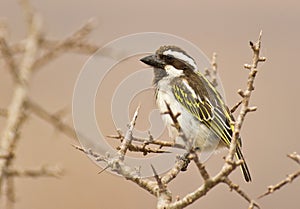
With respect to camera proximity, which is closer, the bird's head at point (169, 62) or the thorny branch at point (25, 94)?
the thorny branch at point (25, 94)

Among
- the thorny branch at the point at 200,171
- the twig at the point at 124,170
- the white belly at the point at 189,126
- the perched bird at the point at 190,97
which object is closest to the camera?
the thorny branch at the point at 200,171

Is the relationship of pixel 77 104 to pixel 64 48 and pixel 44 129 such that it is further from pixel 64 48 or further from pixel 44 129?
pixel 44 129

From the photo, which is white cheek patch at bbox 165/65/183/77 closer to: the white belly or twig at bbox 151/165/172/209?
the white belly

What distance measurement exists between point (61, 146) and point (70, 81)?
1.90 m

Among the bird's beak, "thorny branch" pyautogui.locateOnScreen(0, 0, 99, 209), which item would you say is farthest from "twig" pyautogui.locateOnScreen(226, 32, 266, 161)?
the bird's beak

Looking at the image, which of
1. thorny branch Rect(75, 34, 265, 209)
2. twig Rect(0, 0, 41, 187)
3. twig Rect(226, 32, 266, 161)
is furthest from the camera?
twig Rect(0, 0, 41, 187)

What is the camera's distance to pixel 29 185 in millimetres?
8391

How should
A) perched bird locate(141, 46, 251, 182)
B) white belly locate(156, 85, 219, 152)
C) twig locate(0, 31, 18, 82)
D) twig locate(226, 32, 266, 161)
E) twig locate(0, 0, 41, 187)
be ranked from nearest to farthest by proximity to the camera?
twig locate(226, 32, 266, 161), twig locate(0, 0, 41, 187), twig locate(0, 31, 18, 82), white belly locate(156, 85, 219, 152), perched bird locate(141, 46, 251, 182)

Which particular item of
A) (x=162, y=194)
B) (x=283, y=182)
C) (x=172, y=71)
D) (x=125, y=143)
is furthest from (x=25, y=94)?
(x=283, y=182)

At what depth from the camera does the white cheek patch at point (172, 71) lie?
3.81 meters

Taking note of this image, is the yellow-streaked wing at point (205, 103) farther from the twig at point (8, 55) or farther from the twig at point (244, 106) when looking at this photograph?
the twig at point (244, 106)

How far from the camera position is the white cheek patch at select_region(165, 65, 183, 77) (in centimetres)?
381

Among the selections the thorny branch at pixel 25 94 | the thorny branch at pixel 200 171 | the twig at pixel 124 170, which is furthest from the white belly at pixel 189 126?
the twig at pixel 124 170

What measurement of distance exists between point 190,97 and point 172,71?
0.58 feet
